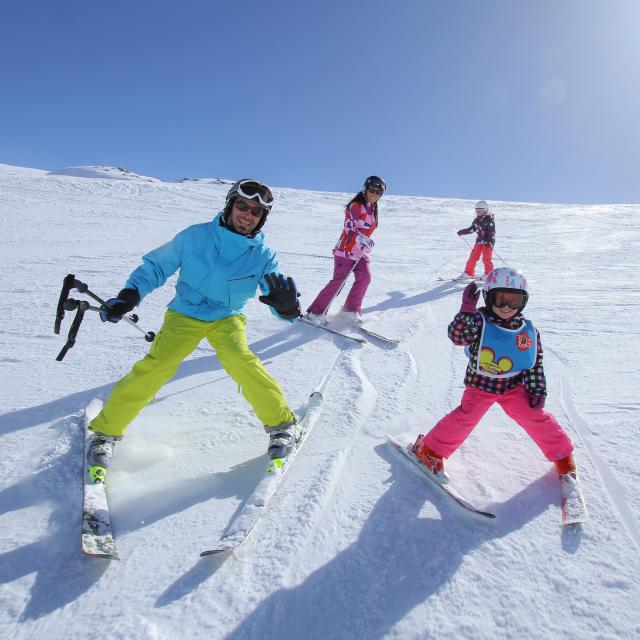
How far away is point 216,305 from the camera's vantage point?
300cm

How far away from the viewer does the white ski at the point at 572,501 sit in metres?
2.23

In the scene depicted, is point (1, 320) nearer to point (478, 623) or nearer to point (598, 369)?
point (478, 623)

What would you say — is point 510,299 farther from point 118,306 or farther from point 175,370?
point 118,306

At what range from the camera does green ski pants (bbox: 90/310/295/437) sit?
2.58m

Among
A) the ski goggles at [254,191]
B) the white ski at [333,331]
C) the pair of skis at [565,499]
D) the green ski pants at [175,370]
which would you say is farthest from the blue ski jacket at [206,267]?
the white ski at [333,331]

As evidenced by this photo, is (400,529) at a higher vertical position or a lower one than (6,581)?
higher

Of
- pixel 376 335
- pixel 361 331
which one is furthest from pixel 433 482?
pixel 361 331

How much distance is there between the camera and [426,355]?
4777mm

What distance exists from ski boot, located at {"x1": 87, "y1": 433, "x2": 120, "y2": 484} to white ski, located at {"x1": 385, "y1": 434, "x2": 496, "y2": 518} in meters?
1.75

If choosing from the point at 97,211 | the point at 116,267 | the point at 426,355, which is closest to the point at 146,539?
the point at 426,355

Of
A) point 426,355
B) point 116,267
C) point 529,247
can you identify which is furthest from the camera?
point 529,247

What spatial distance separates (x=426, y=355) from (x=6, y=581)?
154 inches

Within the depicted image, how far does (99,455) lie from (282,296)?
149 cm

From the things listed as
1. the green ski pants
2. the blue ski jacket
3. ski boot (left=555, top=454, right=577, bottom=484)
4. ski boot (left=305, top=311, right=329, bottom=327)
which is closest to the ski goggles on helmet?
the blue ski jacket
